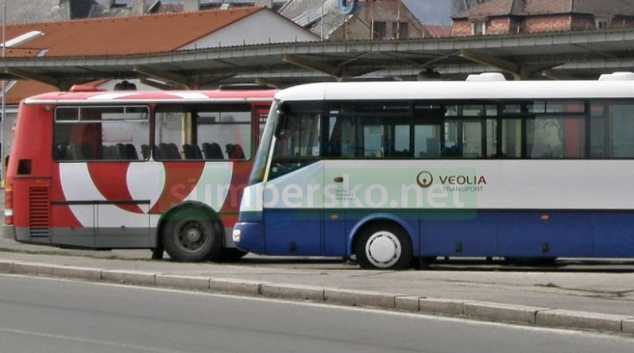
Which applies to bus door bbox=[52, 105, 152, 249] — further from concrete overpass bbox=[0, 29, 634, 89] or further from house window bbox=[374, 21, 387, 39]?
house window bbox=[374, 21, 387, 39]

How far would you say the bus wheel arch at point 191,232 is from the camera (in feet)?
68.4

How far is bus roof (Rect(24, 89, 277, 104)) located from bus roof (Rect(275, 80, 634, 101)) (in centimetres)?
174

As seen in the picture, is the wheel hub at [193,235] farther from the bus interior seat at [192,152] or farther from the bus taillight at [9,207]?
the bus taillight at [9,207]

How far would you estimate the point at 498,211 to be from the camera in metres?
18.6

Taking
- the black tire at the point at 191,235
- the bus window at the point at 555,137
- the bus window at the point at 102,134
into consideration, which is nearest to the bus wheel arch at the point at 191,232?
the black tire at the point at 191,235

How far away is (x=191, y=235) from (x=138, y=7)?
89924 mm

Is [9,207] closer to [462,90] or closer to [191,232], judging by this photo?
[191,232]

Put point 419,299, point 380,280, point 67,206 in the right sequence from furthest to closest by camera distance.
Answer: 1. point 67,206
2. point 380,280
3. point 419,299

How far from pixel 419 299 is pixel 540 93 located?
5.88 meters

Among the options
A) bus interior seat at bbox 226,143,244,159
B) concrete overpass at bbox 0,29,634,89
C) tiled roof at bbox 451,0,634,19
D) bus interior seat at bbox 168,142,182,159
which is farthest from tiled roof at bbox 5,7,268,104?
bus interior seat at bbox 226,143,244,159

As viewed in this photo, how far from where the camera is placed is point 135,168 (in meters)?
21.1

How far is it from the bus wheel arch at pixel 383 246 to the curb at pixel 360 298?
→ 3210mm

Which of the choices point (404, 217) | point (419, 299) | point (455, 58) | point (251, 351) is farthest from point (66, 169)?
point (455, 58)

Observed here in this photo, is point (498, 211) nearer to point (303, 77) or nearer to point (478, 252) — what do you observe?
point (478, 252)
